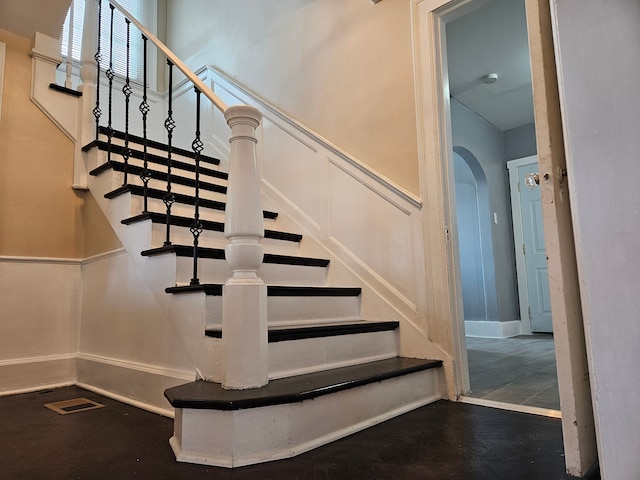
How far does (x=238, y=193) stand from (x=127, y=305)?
109cm

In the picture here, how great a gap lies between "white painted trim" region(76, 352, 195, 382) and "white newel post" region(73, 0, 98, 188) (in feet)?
3.43

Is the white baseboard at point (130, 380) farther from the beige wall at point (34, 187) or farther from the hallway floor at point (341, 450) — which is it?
the beige wall at point (34, 187)

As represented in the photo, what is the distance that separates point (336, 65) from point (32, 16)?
1875mm

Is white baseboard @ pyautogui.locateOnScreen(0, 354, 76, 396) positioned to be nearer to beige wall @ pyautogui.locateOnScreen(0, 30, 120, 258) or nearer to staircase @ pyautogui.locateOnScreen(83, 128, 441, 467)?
beige wall @ pyautogui.locateOnScreen(0, 30, 120, 258)

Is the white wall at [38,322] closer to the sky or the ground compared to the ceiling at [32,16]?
closer to the ground

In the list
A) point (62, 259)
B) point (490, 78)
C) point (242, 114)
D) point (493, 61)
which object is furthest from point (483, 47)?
point (62, 259)

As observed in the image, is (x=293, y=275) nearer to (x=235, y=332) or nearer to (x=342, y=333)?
(x=342, y=333)

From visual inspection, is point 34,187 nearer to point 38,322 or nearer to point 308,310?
point 38,322

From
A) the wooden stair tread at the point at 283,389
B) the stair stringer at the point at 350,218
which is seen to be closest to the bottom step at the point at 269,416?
the wooden stair tread at the point at 283,389

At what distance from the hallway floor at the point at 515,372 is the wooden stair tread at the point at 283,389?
20.7 inches

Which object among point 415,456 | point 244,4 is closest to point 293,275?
point 415,456

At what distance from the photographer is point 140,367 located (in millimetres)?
1987

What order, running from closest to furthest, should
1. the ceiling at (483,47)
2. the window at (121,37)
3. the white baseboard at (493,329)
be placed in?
the ceiling at (483,47) → the window at (121,37) → the white baseboard at (493,329)

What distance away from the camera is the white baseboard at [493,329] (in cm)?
454
